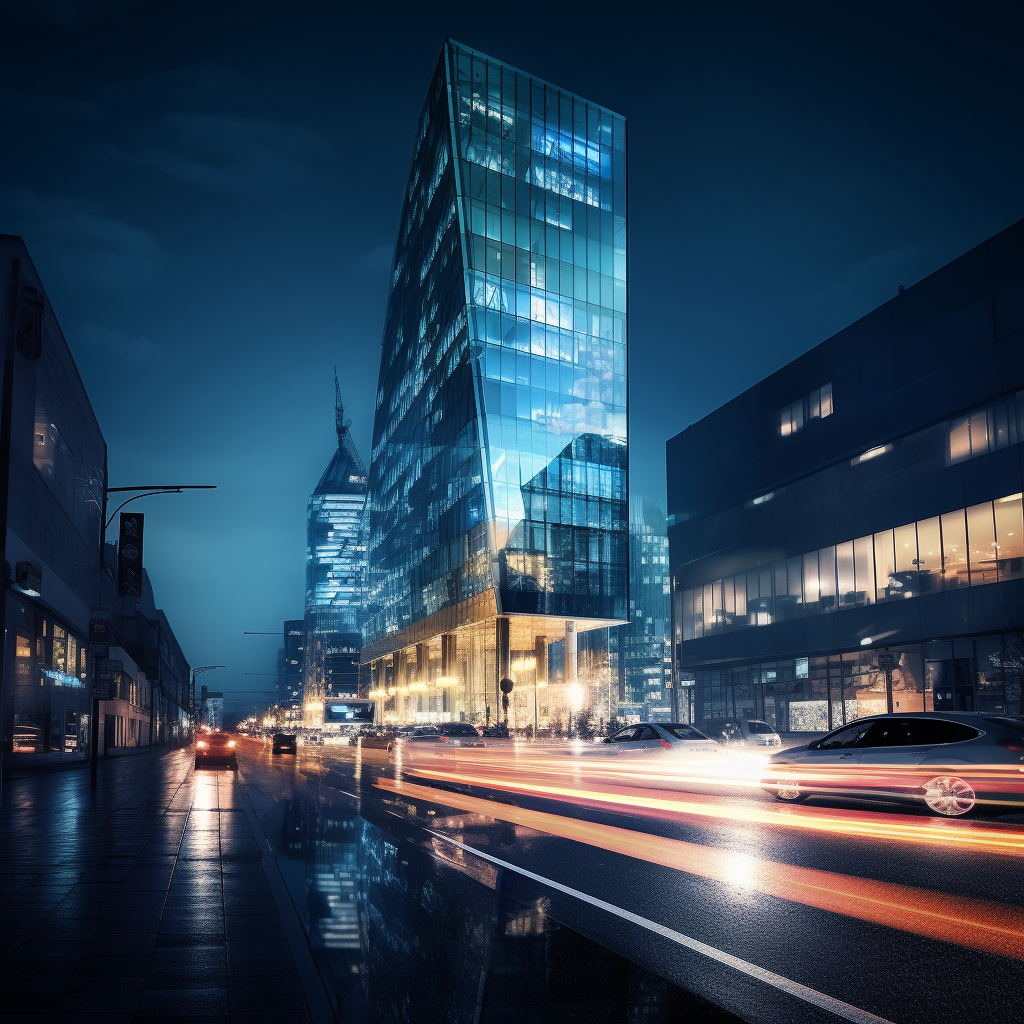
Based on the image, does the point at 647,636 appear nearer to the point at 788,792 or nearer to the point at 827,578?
the point at 827,578

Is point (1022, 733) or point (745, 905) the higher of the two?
point (1022, 733)

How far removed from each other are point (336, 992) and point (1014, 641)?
125 ft

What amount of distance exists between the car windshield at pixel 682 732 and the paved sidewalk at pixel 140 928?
13.7 m

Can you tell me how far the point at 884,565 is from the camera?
4531cm

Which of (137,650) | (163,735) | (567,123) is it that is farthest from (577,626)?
(163,735)

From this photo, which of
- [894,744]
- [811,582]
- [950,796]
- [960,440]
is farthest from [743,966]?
[811,582]

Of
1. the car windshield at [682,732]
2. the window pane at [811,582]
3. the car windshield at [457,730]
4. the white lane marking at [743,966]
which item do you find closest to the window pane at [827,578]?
the window pane at [811,582]

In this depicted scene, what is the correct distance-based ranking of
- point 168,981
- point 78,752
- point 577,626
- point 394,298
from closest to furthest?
point 168,981 → point 78,752 → point 577,626 → point 394,298

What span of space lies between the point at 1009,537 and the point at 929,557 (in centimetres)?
489

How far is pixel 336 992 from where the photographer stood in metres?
5.65

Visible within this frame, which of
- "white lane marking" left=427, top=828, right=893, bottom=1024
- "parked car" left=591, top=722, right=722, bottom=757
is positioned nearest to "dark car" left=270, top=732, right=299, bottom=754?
"parked car" left=591, top=722, right=722, bottom=757

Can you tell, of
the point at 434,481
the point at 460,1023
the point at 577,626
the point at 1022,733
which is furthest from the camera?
the point at 434,481

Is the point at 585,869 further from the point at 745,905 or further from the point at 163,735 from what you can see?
the point at 163,735

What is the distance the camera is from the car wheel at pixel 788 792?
1655 cm
